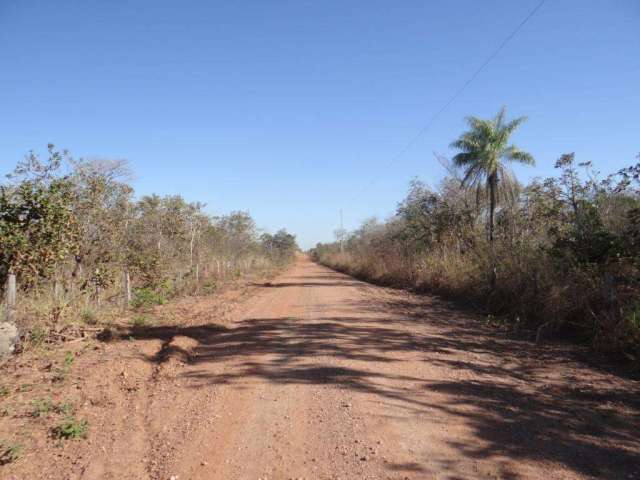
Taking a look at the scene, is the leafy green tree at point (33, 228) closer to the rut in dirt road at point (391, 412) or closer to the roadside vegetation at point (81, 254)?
the roadside vegetation at point (81, 254)

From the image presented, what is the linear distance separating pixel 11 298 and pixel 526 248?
1202 centimetres

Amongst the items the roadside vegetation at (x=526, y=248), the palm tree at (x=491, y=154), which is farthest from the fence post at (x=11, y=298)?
the palm tree at (x=491, y=154)

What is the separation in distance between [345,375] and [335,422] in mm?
1361

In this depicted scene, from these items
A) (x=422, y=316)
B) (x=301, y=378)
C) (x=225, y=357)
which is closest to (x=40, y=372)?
(x=225, y=357)

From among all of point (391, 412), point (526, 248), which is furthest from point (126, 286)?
point (526, 248)

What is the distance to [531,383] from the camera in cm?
509

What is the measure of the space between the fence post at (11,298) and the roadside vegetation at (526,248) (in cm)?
943

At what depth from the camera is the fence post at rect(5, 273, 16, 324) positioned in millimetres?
6438

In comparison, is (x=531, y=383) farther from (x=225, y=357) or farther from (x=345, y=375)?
(x=225, y=357)

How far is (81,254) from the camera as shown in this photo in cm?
941

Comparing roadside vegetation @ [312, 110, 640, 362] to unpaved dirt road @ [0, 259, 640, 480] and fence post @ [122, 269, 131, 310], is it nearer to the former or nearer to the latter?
unpaved dirt road @ [0, 259, 640, 480]

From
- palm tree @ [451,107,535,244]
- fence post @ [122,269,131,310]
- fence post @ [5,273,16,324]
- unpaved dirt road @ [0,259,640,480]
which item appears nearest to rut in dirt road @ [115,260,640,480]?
unpaved dirt road @ [0,259,640,480]

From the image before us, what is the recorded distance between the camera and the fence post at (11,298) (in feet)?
21.1

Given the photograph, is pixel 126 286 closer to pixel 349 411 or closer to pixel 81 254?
pixel 81 254
